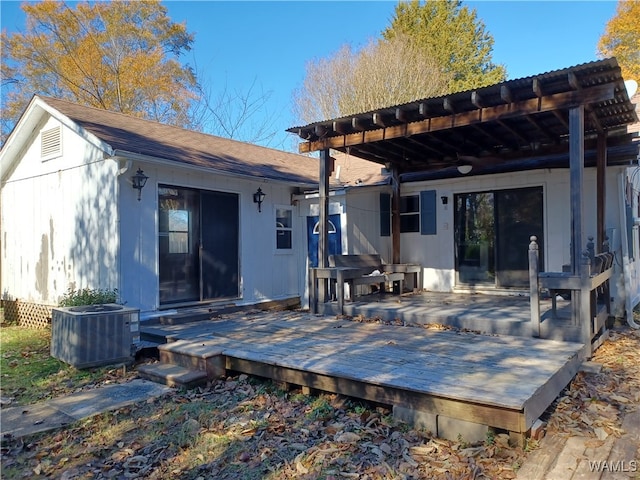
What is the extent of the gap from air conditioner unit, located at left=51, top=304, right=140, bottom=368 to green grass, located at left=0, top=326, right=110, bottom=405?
0.13 m

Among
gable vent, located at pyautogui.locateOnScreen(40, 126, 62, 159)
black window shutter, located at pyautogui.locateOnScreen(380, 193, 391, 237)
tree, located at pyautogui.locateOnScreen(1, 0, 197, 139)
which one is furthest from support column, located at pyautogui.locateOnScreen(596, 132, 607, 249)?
tree, located at pyautogui.locateOnScreen(1, 0, 197, 139)

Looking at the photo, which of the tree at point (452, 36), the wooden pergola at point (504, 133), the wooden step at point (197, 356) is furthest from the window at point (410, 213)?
the tree at point (452, 36)

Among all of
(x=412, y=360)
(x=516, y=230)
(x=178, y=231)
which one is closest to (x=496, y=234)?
(x=516, y=230)

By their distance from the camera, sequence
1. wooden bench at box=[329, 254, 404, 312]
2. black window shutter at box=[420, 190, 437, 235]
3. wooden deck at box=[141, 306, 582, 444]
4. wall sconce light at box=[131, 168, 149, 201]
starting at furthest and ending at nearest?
1. black window shutter at box=[420, 190, 437, 235]
2. wooden bench at box=[329, 254, 404, 312]
3. wall sconce light at box=[131, 168, 149, 201]
4. wooden deck at box=[141, 306, 582, 444]

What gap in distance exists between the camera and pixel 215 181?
25.6 feet

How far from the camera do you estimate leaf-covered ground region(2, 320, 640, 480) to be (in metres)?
2.84

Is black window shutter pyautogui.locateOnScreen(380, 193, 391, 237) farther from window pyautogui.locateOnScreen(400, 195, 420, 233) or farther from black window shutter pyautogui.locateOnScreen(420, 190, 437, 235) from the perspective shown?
black window shutter pyautogui.locateOnScreen(420, 190, 437, 235)

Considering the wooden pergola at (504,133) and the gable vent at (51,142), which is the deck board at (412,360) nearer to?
the wooden pergola at (504,133)

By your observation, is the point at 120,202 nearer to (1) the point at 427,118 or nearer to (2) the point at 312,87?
(1) the point at 427,118

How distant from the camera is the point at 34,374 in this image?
16.3ft

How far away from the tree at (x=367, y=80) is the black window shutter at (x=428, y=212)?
12049mm

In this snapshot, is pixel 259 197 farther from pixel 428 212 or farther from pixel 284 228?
pixel 428 212

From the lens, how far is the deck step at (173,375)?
4.41m

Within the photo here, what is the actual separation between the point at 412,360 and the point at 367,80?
1888cm
